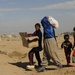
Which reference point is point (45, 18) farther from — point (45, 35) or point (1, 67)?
point (1, 67)

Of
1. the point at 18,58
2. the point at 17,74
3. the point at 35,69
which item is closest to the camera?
the point at 17,74

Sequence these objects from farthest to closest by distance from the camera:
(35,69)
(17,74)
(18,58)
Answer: (18,58)
(35,69)
(17,74)

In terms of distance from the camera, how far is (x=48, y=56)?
39.0 ft

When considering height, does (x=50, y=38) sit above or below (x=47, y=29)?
below

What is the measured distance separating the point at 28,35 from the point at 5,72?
69.0 inches

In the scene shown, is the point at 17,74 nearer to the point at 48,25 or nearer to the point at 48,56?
the point at 48,56

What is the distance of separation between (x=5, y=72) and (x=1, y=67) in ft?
2.31

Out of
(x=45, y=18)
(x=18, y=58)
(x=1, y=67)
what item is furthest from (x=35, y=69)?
(x=18, y=58)

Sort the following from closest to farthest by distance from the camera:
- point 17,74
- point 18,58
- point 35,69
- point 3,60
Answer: point 17,74 < point 35,69 < point 3,60 < point 18,58

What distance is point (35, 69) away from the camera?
486 inches

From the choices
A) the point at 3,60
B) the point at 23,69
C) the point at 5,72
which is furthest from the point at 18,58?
the point at 5,72

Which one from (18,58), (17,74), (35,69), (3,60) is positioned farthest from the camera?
(18,58)

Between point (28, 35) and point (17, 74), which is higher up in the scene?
point (28, 35)

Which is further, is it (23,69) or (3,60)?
(3,60)
